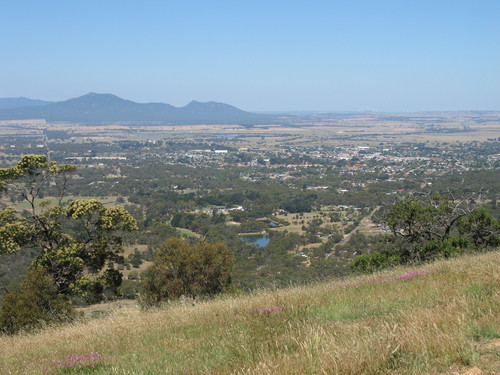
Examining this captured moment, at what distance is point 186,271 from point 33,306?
11.7ft

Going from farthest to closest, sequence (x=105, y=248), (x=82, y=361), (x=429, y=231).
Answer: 1. (x=429, y=231)
2. (x=105, y=248)
3. (x=82, y=361)

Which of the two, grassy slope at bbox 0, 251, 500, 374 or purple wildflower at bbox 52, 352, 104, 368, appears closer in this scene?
grassy slope at bbox 0, 251, 500, 374

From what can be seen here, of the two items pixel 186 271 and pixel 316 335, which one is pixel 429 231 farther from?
pixel 316 335

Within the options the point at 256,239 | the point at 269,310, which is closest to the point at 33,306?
the point at 269,310

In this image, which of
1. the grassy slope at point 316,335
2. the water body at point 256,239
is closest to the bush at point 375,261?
the grassy slope at point 316,335

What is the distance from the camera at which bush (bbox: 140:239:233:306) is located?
1123 cm

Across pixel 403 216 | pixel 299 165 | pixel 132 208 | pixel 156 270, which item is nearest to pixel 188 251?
pixel 156 270

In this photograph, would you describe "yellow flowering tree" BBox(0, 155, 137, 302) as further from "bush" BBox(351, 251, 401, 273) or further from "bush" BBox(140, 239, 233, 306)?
"bush" BBox(351, 251, 401, 273)

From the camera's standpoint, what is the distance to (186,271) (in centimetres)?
1141

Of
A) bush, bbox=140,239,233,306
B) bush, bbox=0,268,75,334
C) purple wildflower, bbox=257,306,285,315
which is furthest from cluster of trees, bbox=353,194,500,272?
purple wildflower, bbox=257,306,285,315

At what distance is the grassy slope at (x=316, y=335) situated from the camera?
113 inches

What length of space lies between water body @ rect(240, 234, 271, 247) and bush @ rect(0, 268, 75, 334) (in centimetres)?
2725

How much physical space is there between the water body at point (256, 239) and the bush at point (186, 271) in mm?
25117

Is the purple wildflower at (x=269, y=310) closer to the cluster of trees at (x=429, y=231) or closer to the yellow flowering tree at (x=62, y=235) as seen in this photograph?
the cluster of trees at (x=429, y=231)
